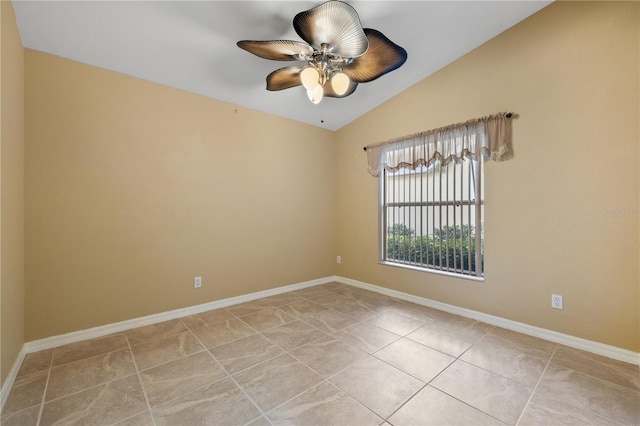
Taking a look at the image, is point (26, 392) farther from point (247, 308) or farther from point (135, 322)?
point (247, 308)

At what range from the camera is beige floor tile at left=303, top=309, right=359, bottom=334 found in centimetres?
270

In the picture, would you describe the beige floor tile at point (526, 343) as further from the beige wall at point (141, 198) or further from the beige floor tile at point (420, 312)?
the beige wall at point (141, 198)

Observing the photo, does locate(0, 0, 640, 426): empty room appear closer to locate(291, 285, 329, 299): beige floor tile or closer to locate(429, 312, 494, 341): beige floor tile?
locate(429, 312, 494, 341): beige floor tile

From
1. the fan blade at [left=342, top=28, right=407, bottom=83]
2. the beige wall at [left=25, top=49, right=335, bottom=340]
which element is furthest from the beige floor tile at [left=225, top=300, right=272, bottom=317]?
the fan blade at [left=342, top=28, right=407, bottom=83]

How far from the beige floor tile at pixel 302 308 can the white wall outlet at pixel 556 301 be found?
7.22 feet

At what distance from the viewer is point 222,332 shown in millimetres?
2590

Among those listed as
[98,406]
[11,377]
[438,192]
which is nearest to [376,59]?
[438,192]

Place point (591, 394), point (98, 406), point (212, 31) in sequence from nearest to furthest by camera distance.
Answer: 1. point (98, 406)
2. point (591, 394)
3. point (212, 31)

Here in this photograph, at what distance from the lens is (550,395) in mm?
1684

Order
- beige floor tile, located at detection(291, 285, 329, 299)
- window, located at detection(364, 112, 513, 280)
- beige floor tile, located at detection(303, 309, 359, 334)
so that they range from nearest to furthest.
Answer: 1. beige floor tile, located at detection(303, 309, 359, 334)
2. window, located at detection(364, 112, 513, 280)
3. beige floor tile, located at detection(291, 285, 329, 299)

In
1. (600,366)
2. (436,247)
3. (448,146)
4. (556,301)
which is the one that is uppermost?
(448,146)

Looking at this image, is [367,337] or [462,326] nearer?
[367,337]

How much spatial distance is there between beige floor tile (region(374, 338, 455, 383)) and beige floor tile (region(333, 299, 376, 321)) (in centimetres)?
64

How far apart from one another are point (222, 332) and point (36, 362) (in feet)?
4.39
